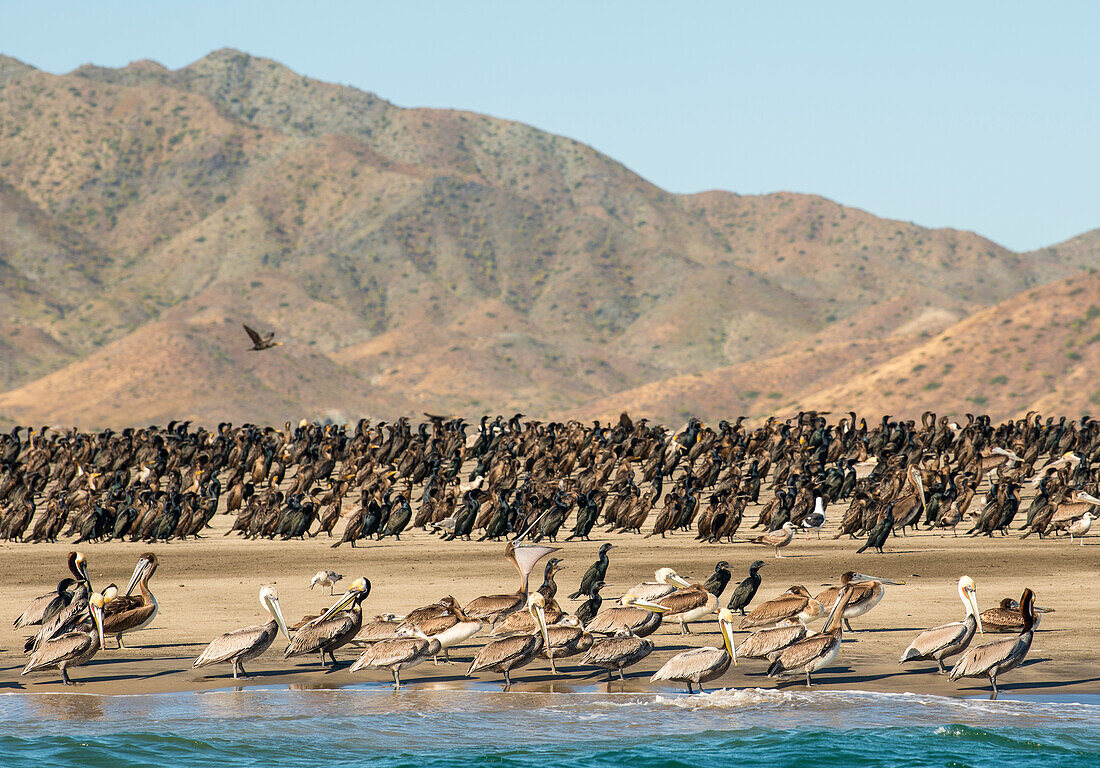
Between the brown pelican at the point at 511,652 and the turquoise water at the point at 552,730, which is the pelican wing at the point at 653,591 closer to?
the brown pelican at the point at 511,652

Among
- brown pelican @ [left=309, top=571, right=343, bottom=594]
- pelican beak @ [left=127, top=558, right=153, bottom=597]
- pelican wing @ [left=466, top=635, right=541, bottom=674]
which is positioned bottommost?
pelican wing @ [left=466, top=635, right=541, bottom=674]

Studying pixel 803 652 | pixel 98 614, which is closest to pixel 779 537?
pixel 803 652

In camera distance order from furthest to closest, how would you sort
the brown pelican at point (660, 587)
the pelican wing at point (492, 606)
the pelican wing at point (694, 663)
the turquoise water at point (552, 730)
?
the brown pelican at point (660, 587) < the pelican wing at point (492, 606) < the pelican wing at point (694, 663) < the turquoise water at point (552, 730)

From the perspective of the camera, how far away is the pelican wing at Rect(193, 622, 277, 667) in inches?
591

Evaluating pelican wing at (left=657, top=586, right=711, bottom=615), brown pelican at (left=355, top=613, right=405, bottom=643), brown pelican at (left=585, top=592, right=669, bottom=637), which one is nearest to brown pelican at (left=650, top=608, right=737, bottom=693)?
brown pelican at (left=585, top=592, right=669, bottom=637)

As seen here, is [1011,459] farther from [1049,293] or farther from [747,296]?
[747,296]

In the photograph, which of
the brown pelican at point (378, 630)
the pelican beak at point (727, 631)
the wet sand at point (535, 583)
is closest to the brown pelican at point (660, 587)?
the wet sand at point (535, 583)

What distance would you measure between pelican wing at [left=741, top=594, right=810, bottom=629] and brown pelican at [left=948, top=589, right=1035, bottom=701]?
2.17 metres

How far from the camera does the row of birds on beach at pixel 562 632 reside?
14297 millimetres

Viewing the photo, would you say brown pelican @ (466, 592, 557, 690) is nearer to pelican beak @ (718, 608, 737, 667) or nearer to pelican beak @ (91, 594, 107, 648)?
pelican beak @ (718, 608, 737, 667)

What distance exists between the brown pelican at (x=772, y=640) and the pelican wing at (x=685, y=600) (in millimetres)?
2171

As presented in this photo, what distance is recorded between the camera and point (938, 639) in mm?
14578

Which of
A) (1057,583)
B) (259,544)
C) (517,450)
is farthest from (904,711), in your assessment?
(517,450)

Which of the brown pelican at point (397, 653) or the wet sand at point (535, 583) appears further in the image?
the wet sand at point (535, 583)
